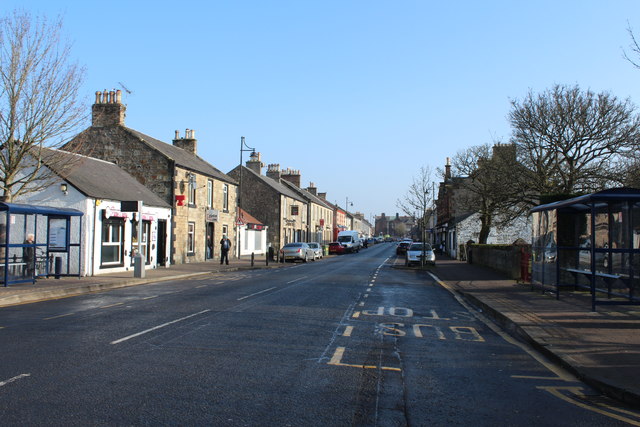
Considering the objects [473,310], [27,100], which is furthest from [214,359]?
[27,100]

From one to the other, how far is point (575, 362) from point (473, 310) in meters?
6.12

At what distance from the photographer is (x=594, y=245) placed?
11.5 metres

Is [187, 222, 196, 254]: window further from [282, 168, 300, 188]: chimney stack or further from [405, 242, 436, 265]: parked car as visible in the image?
→ [282, 168, 300, 188]: chimney stack

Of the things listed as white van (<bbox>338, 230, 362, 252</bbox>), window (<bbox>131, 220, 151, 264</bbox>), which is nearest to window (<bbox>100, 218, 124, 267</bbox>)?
window (<bbox>131, 220, 151, 264</bbox>)

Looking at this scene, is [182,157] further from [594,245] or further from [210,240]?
Result: [594,245]

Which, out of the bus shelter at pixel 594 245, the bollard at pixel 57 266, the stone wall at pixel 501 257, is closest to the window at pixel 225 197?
the stone wall at pixel 501 257

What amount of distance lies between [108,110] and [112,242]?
10.6 m

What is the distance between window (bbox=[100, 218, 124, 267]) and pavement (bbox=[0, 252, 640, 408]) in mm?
2317

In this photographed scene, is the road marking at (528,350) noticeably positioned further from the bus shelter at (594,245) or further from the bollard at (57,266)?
the bollard at (57,266)

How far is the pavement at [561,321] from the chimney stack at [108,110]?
13027 millimetres

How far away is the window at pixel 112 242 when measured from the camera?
71.4 ft

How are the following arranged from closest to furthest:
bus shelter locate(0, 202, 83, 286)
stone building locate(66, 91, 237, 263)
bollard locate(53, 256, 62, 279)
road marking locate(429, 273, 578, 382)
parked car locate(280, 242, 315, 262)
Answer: road marking locate(429, 273, 578, 382)
bus shelter locate(0, 202, 83, 286)
bollard locate(53, 256, 62, 279)
stone building locate(66, 91, 237, 263)
parked car locate(280, 242, 315, 262)

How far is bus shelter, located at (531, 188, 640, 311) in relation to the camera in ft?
37.7

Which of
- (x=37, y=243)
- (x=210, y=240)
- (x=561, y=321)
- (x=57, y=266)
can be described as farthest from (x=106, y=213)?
(x=561, y=321)
